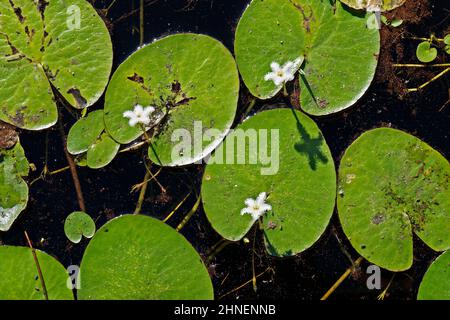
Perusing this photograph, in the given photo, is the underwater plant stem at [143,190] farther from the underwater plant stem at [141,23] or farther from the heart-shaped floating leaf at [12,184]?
the underwater plant stem at [141,23]

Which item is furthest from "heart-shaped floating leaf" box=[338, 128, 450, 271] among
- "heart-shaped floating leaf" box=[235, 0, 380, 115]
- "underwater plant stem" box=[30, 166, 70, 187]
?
"underwater plant stem" box=[30, 166, 70, 187]

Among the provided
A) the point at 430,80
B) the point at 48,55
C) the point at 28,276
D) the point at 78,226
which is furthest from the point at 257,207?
the point at 48,55

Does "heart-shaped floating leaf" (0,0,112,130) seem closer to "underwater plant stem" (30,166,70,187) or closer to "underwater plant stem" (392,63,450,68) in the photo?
"underwater plant stem" (30,166,70,187)

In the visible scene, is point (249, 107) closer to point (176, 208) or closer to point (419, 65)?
point (176, 208)

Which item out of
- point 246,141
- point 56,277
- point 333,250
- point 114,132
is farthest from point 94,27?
point 333,250

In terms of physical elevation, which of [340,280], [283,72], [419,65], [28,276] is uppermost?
[283,72]
